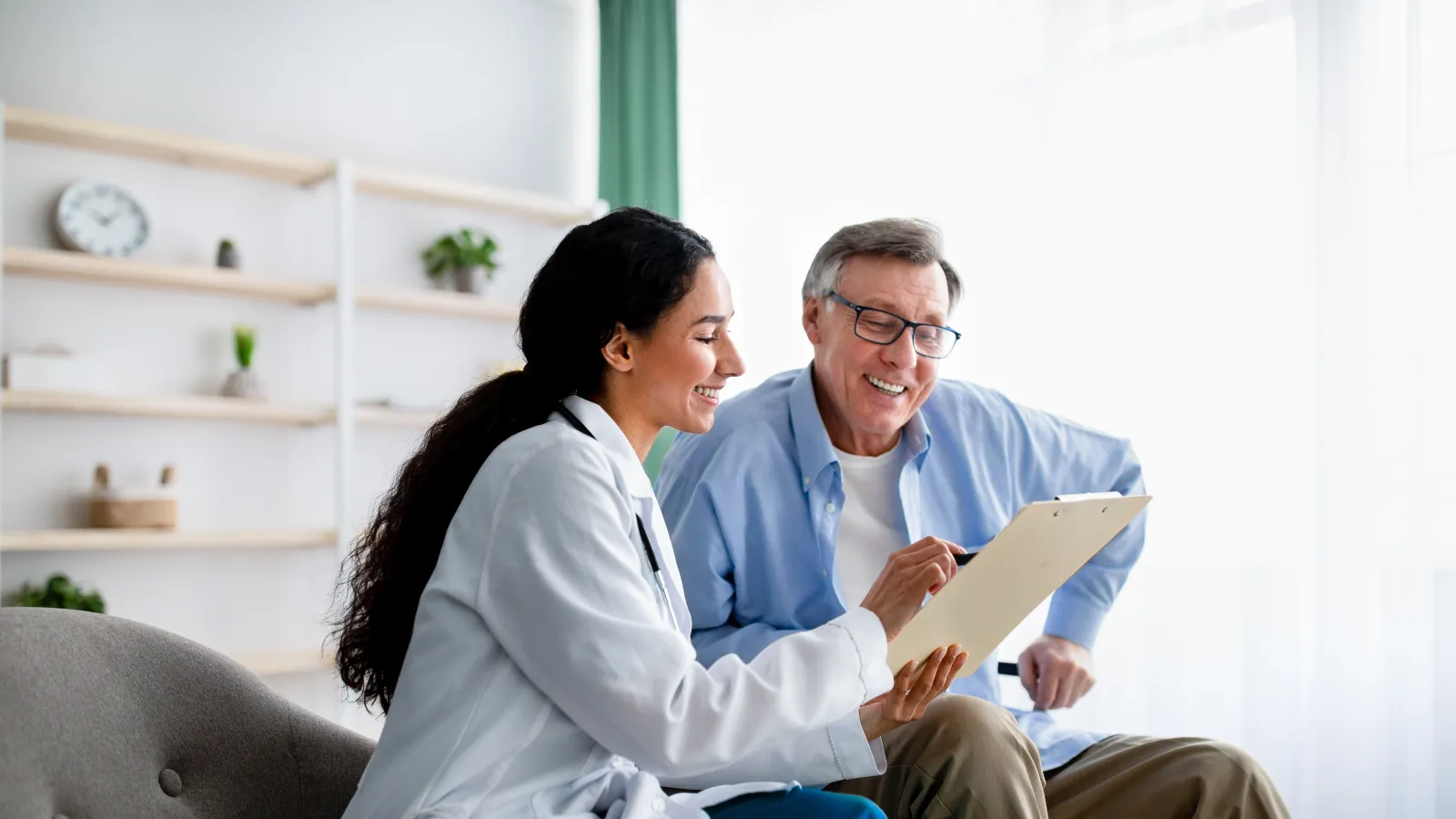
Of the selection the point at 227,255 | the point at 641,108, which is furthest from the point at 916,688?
the point at 641,108

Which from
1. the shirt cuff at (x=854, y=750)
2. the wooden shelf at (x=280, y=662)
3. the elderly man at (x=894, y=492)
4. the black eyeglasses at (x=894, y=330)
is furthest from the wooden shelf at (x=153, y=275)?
the shirt cuff at (x=854, y=750)

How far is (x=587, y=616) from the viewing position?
1045mm

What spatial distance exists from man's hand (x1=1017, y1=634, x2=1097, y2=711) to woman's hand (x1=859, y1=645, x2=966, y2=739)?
588 millimetres

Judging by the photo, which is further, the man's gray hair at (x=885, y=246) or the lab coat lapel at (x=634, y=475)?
the man's gray hair at (x=885, y=246)

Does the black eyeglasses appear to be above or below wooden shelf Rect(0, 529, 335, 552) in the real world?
above

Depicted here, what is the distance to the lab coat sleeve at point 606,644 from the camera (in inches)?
41.3

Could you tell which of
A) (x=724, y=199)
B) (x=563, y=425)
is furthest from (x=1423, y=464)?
(x=724, y=199)

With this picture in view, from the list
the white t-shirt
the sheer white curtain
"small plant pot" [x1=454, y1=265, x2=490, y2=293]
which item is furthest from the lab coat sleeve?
"small plant pot" [x1=454, y1=265, x2=490, y2=293]

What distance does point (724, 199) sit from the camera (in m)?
4.31

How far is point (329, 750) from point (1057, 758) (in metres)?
1.04

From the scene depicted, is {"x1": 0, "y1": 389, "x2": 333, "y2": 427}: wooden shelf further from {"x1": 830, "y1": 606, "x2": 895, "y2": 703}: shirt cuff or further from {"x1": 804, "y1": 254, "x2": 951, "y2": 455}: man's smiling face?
{"x1": 830, "y1": 606, "x2": 895, "y2": 703}: shirt cuff

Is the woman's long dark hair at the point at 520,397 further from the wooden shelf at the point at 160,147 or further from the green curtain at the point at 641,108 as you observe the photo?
the green curtain at the point at 641,108

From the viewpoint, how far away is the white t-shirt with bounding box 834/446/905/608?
1821mm

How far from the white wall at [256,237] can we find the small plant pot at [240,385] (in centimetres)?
17
